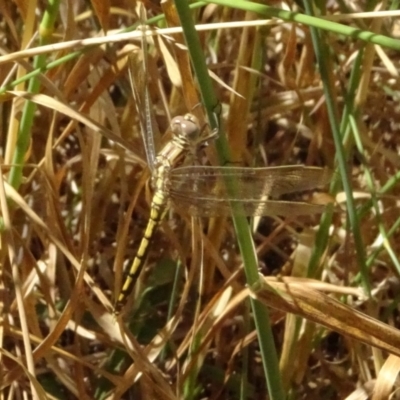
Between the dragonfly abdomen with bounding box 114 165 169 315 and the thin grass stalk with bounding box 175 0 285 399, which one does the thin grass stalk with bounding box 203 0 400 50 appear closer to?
the thin grass stalk with bounding box 175 0 285 399

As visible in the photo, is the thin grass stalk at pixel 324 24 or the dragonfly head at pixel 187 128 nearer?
the thin grass stalk at pixel 324 24

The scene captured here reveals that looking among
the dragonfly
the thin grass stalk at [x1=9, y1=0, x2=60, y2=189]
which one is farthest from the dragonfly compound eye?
the thin grass stalk at [x1=9, y1=0, x2=60, y2=189]

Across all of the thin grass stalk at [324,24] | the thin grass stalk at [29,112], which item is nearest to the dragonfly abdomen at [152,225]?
the thin grass stalk at [29,112]

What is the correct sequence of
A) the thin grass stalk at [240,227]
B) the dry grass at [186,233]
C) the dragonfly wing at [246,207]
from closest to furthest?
the thin grass stalk at [240,227] → the dragonfly wing at [246,207] → the dry grass at [186,233]

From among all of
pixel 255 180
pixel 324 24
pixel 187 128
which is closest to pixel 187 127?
pixel 187 128

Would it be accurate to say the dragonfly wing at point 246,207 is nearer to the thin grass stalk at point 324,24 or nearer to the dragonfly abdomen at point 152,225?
the dragonfly abdomen at point 152,225

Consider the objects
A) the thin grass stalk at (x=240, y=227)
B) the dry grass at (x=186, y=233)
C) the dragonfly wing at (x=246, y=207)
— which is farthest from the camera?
the dry grass at (x=186, y=233)

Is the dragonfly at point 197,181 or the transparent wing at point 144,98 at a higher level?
the transparent wing at point 144,98

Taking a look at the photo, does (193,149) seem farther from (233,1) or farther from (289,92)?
(233,1)
